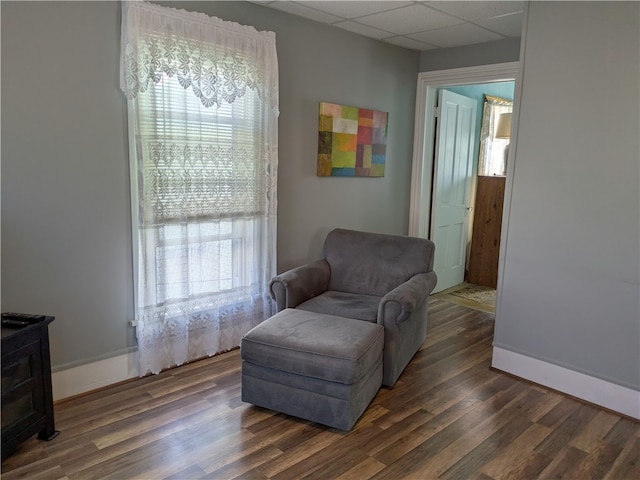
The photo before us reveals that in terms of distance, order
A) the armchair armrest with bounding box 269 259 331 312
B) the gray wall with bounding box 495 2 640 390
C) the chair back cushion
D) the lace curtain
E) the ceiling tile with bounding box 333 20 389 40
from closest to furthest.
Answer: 1. the gray wall with bounding box 495 2 640 390
2. the armchair armrest with bounding box 269 259 331 312
3. the chair back cushion
4. the ceiling tile with bounding box 333 20 389 40
5. the lace curtain

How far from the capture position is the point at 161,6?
2639 mm

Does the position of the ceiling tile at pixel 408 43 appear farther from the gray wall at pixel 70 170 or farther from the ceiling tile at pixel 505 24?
the gray wall at pixel 70 170

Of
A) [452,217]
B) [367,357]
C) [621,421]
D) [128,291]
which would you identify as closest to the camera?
[367,357]

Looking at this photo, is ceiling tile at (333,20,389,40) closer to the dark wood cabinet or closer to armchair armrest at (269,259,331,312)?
armchair armrest at (269,259,331,312)

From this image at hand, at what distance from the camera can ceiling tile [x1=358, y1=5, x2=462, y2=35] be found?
3207mm

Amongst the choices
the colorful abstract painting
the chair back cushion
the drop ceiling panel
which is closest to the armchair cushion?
the chair back cushion

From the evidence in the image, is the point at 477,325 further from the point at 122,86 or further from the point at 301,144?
the point at 122,86

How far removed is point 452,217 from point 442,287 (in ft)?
2.51

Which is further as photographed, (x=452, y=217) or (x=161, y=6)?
(x=452, y=217)

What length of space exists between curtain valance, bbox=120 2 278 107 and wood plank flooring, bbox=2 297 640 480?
1761 mm

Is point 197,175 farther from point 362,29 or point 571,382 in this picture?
point 571,382

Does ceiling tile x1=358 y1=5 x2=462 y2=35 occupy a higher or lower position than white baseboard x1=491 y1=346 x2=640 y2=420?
higher

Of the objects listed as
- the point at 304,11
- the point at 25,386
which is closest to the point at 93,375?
the point at 25,386

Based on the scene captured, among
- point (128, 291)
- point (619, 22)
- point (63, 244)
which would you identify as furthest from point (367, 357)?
point (619, 22)
